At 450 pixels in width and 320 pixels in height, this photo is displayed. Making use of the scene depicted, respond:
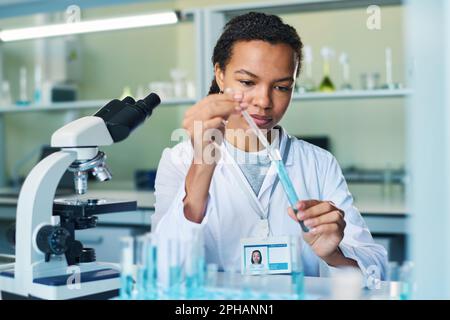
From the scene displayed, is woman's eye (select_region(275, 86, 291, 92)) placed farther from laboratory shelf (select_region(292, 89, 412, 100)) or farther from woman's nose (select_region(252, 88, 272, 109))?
laboratory shelf (select_region(292, 89, 412, 100))

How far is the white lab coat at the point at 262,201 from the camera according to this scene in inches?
55.5

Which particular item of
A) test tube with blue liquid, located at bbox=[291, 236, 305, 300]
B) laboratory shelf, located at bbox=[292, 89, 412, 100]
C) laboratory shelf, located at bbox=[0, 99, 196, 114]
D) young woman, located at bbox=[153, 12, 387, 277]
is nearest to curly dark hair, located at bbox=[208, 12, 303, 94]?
young woman, located at bbox=[153, 12, 387, 277]

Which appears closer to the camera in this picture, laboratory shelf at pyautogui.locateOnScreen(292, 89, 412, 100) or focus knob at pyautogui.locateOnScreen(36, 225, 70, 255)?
focus knob at pyautogui.locateOnScreen(36, 225, 70, 255)

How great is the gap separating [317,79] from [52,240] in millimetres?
4335

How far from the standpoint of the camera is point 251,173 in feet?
5.14

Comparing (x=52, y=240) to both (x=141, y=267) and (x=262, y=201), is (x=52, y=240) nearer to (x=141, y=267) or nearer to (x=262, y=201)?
(x=141, y=267)

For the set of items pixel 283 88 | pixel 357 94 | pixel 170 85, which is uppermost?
pixel 170 85

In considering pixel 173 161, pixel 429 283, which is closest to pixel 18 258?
pixel 173 161

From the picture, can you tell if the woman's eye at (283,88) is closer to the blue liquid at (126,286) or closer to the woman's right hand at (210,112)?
the woman's right hand at (210,112)

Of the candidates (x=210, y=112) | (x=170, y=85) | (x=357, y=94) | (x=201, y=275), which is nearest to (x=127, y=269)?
(x=201, y=275)

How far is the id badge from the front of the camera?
1.25 metres

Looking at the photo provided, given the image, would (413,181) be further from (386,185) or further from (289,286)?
(386,185)

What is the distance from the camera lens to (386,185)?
16.0 feet

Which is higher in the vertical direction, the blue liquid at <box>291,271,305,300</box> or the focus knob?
the focus knob
